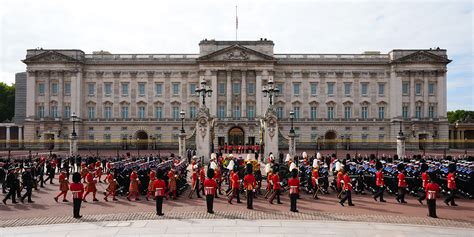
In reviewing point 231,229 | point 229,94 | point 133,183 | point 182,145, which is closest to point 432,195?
point 231,229

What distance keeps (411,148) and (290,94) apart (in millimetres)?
22355

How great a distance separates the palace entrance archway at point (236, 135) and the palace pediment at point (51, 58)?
29035 mm

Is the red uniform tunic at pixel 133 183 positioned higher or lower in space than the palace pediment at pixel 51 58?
lower

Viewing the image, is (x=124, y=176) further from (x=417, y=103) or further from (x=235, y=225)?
(x=417, y=103)

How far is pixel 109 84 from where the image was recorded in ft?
216

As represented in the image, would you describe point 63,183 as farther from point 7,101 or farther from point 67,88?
point 7,101

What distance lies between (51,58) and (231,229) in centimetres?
6193

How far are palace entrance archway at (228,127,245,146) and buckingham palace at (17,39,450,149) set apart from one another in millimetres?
173

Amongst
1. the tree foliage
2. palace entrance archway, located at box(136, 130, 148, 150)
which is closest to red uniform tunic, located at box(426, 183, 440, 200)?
palace entrance archway, located at box(136, 130, 148, 150)

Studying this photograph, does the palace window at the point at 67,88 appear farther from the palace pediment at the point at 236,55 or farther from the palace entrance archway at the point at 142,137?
the palace pediment at the point at 236,55

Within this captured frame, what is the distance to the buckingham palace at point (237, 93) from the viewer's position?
64.4m

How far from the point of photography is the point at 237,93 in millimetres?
65250

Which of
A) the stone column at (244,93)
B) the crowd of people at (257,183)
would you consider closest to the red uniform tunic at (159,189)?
the crowd of people at (257,183)

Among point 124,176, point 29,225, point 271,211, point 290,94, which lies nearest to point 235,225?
point 271,211
